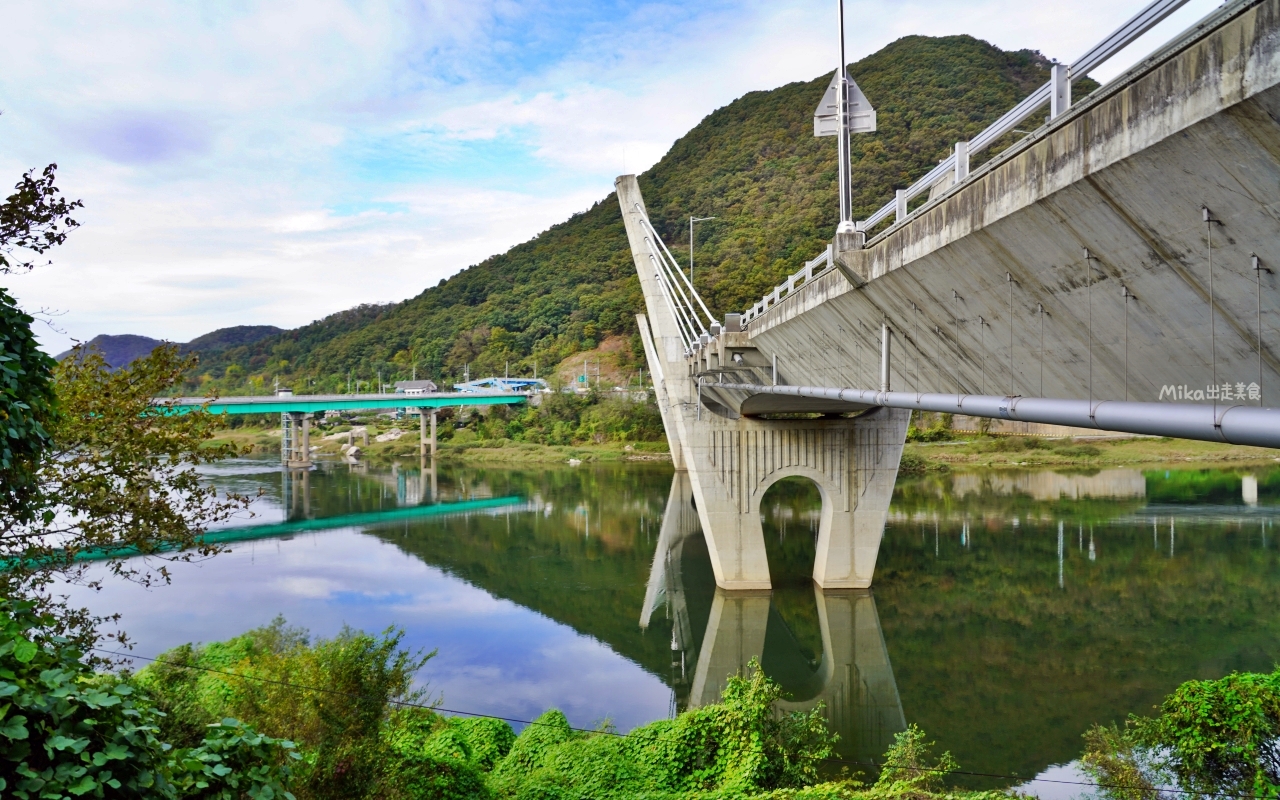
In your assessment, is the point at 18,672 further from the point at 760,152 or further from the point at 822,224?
the point at 760,152

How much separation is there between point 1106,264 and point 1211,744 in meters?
5.92

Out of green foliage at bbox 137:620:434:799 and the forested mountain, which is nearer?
green foliage at bbox 137:620:434:799

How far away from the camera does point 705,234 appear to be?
7044 centimetres

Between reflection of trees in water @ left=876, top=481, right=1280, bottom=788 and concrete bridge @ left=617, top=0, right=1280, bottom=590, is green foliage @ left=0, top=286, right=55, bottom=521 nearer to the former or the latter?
concrete bridge @ left=617, top=0, right=1280, bottom=590

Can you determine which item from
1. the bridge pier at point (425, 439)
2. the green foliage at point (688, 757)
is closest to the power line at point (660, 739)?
the green foliage at point (688, 757)

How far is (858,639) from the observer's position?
17.6 metres

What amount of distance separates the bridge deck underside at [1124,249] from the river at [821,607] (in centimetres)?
646

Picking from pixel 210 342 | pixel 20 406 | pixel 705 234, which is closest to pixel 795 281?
pixel 20 406

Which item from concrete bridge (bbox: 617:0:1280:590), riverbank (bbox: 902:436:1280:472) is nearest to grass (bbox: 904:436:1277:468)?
riverbank (bbox: 902:436:1280:472)

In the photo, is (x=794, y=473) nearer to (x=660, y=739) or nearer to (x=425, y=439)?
(x=660, y=739)

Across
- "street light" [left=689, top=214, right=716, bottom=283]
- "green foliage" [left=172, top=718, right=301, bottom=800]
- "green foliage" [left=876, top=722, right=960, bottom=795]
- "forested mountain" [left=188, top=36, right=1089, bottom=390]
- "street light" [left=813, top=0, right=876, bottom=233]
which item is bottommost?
"green foliage" [left=876, top=722, right=960, bottom=795]

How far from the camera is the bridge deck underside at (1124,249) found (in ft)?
14.5

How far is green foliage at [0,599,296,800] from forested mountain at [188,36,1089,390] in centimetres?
3809

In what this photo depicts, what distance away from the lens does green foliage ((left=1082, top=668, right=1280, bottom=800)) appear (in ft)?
27.9
